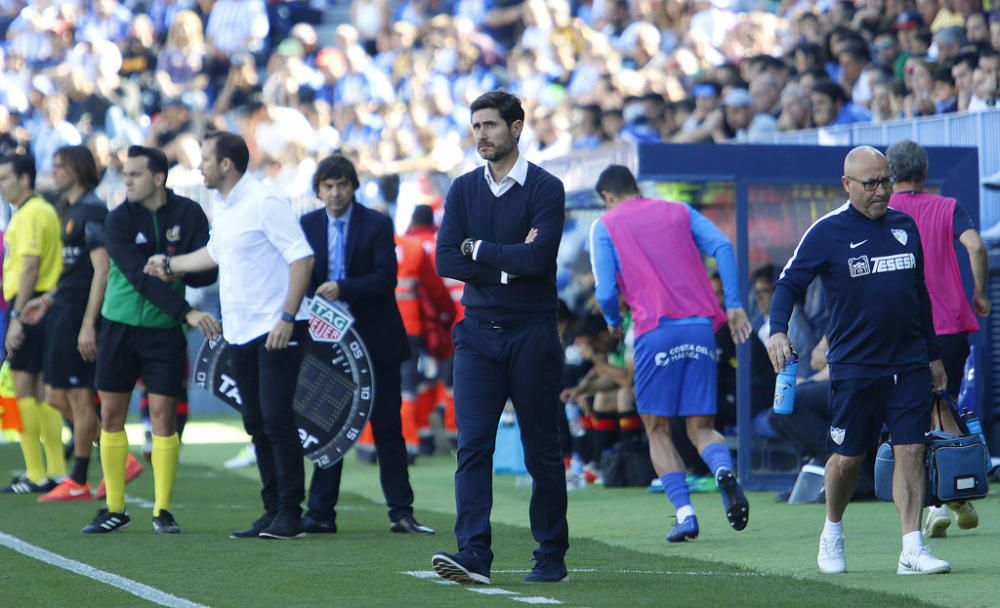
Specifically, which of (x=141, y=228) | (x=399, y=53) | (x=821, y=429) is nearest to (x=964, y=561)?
(x=821, y=429)

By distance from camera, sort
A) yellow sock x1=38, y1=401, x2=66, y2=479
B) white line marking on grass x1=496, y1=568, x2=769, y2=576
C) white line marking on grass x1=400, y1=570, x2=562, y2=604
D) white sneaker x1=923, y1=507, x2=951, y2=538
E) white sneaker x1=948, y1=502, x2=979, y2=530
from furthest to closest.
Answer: yellow sock x1=38, y1=401, x2=66, y2=479 → white sneaker x1=948, y1=502, x2=979, y2=530 → white sneaker x1=923, y1=507, x2=951, y2=538 → white line marking on grass x1=496, y1=568, x2=769, y2=576 → white line marking on grass x1=400, y1=570, x2=562, y2=604

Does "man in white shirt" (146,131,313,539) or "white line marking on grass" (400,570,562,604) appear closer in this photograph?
"white line marking on grass" (400,570,562,604)

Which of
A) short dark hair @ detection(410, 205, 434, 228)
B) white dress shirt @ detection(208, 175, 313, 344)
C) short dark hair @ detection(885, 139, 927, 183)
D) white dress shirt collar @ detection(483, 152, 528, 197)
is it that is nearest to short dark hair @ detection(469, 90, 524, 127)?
white dress shirt collar @ detection(483, 152, 528, 197)

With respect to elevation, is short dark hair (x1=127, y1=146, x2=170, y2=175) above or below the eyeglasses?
above

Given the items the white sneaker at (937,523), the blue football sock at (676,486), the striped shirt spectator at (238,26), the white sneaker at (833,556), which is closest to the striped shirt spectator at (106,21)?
the striped shirt spectator at (238,26)

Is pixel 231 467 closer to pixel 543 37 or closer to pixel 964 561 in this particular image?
pixel 964 561

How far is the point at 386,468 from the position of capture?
393 inches

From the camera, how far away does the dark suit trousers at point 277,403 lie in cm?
935

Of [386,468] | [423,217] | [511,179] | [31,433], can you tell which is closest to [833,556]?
[511,179]

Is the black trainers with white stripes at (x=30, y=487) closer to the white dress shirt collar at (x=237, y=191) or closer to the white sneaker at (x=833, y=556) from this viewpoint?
the white dress shirt collar at (x=237, y=191)

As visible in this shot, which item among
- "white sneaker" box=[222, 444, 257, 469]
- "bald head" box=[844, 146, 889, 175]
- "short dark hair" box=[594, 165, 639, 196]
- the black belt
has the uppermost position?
"short dark hair" box=[594, 165, 639, 196]

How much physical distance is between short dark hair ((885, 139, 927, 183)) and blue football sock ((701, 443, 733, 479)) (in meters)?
1.80

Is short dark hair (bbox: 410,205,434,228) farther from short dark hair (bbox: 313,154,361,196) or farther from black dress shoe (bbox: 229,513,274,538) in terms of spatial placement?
black dress shoe (bbox: 229,513,274,538)

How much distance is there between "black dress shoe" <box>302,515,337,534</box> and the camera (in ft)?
32.5
